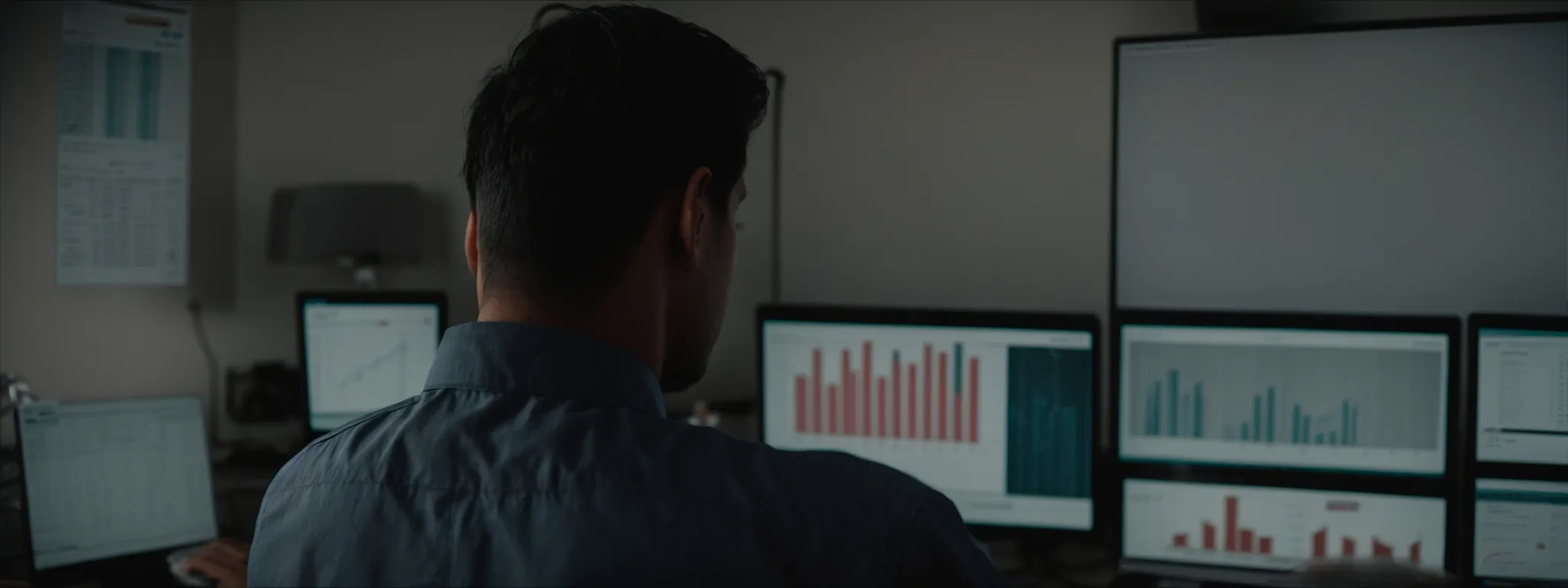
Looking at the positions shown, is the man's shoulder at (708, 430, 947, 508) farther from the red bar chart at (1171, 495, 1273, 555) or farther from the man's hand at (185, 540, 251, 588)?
the man's hand at (185, 540, 251, 588)

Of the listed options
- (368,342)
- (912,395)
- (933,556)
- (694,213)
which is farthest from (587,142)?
(368,342)

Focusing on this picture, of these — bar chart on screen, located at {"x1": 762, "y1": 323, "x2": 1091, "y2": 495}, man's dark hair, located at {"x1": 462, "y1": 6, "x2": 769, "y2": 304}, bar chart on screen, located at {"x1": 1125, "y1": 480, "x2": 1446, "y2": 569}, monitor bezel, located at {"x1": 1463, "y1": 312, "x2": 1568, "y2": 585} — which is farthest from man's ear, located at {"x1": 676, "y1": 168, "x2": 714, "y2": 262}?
monitor bezel, located at {"x1": 1463, "y1": 312, "x2": 1568, "y2": 585}

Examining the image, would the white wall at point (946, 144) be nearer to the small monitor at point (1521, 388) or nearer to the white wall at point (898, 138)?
the white wall at point (898, 138)

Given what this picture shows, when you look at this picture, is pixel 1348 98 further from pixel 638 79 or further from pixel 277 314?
pixel 277 314

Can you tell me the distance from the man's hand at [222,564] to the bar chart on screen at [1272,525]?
4.62 feet

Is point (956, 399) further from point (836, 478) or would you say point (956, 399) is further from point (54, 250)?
point (54, 250)

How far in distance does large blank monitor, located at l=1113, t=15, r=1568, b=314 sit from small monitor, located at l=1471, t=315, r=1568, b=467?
249mm

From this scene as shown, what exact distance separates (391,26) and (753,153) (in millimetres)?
965

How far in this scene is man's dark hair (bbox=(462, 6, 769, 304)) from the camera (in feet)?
2.48

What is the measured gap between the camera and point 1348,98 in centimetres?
170

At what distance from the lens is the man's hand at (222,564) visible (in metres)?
1.65

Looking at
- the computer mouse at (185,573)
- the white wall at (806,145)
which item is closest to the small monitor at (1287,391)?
the white wall at (806,145)

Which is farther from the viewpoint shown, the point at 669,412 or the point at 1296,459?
the point at 669,412

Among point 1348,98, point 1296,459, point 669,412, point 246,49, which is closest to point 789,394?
point 669,412
